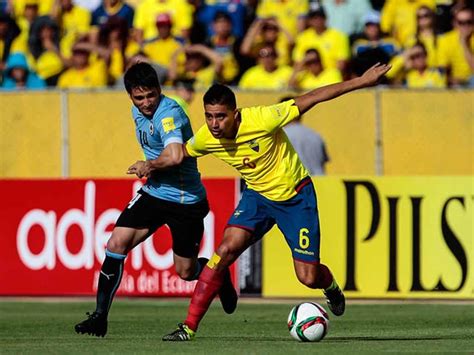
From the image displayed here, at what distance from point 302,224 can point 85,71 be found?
9.28m

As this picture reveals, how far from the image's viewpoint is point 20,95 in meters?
17.5

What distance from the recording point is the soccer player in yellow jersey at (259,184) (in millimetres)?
10133

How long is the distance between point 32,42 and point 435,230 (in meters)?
7.58

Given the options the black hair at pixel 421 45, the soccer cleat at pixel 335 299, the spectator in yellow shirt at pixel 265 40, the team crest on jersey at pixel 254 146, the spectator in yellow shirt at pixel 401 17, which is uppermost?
the spectator in yellow shirt at pixel 401 17

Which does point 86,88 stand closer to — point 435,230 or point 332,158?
point 332,158

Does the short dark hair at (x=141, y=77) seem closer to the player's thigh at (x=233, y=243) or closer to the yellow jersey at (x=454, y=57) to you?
the player's thigh at (x=233, y=243)

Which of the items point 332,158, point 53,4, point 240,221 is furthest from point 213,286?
point 53,4

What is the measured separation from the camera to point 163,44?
62.4 feet

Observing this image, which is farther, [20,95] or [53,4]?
[53,4]

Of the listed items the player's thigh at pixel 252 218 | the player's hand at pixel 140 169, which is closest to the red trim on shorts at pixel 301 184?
the player's thigh at pixel 252 218

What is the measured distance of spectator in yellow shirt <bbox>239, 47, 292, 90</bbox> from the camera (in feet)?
59.6

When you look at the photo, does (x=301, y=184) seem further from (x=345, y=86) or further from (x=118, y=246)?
(x=118, y=246)

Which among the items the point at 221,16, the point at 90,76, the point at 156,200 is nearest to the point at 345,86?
the point at 156,200

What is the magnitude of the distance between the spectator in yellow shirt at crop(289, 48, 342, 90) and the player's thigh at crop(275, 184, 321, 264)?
7.30m
